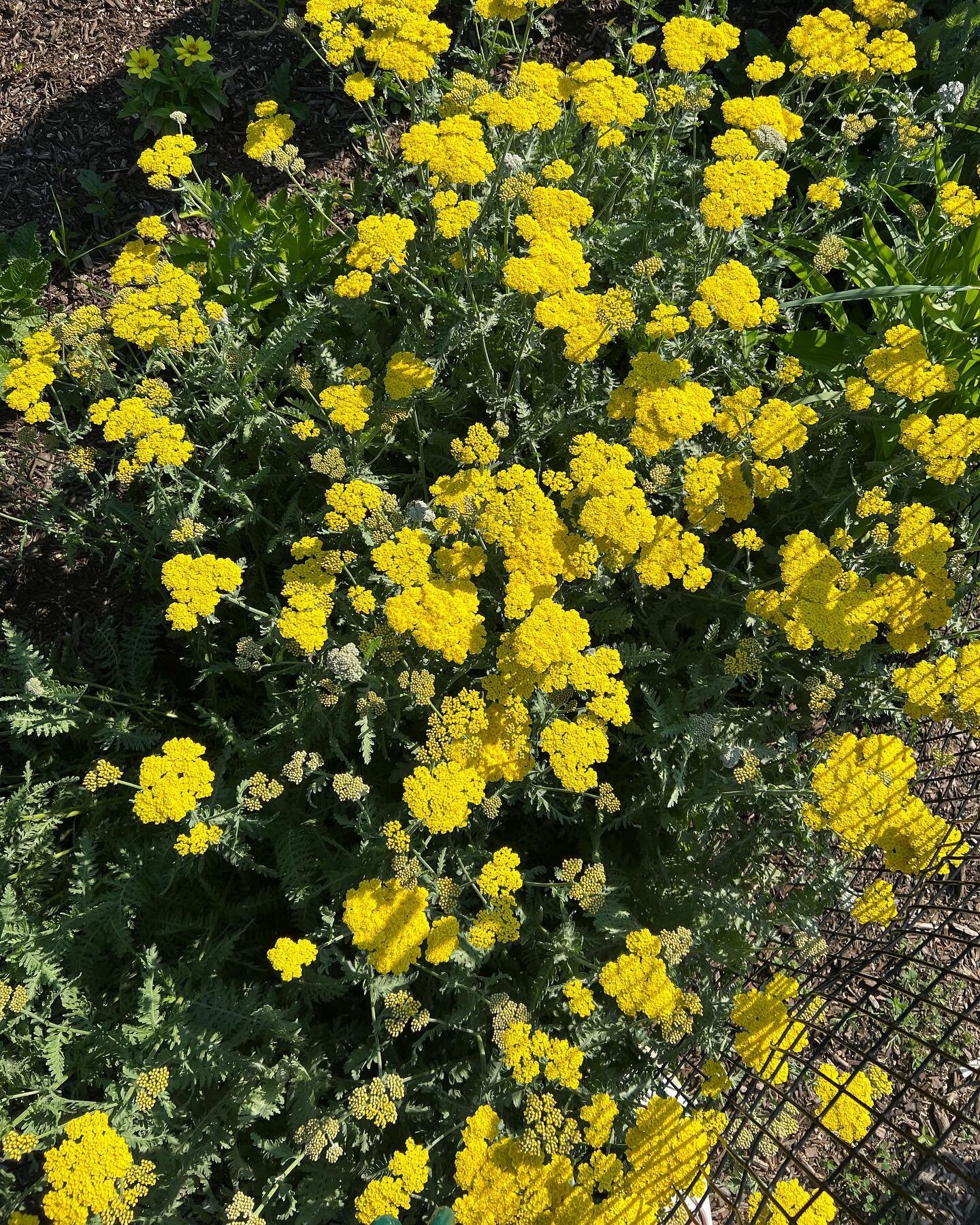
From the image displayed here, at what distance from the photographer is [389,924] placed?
3346 mm

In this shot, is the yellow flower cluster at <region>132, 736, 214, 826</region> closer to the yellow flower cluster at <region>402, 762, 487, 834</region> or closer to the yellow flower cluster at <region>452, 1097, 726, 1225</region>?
the yellow flower cluster at <region>402, 762, 487, 834</region>

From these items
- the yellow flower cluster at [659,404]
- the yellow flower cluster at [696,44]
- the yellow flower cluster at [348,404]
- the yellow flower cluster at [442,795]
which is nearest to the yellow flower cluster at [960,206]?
the yellow flower cluster at [696,44]

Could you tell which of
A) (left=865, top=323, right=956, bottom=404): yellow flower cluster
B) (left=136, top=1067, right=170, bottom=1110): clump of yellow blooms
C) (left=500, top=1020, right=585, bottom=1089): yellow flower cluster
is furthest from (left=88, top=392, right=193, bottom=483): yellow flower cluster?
(left=865, top=323, right=956, bottom=404): yellow flower cluster

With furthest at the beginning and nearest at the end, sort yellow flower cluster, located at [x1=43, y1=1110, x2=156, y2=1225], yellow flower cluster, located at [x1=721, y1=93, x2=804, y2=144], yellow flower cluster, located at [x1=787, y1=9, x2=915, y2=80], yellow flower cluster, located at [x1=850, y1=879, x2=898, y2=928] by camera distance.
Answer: yellow flower cluster, located at [x1=787, y1=9, x2=915, y2=80], yellow flower cluster, located at [x1=721, y1=93, x2=804, y2=144], yellow flower cluster, located at [x1=850, y1=879, x2=898, y2=928], yellow flower cluster, located at [x1=43, y1=1110, x2=156, y2=1225]

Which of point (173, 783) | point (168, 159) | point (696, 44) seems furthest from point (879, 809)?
point (168, 159)

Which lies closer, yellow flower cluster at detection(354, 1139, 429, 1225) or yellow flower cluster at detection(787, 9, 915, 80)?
yellow flower cluster at detection(354, 1139, 429, 1225)

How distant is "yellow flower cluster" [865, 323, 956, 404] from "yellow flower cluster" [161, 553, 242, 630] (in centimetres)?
322

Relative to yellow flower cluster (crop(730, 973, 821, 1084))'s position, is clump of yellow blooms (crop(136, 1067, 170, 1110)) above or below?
above

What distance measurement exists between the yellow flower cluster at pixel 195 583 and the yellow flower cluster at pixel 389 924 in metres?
1.39

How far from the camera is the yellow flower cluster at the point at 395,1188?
3.08 meters

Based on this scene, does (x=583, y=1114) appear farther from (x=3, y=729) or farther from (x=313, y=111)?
(x=313, y=111)

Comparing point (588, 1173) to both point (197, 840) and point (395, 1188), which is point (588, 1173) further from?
point (197, 840)

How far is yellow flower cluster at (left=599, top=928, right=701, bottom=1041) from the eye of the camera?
331 centimetres

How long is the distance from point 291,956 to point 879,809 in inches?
99.3
